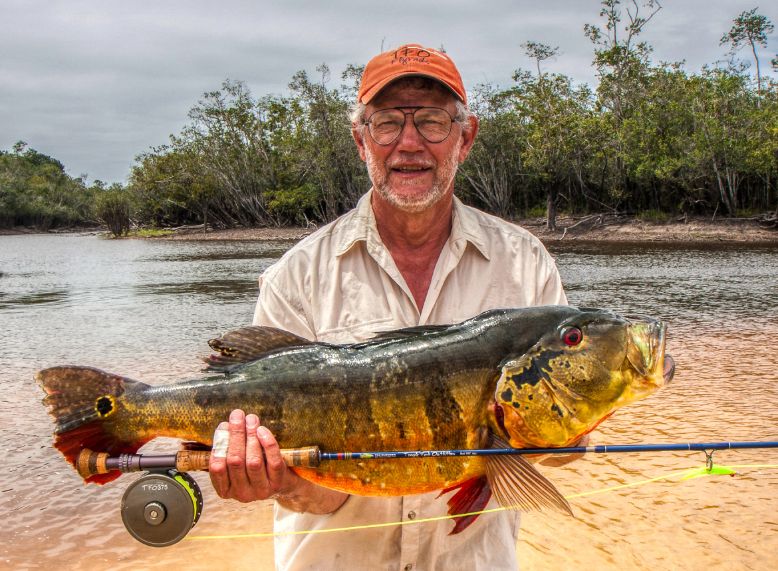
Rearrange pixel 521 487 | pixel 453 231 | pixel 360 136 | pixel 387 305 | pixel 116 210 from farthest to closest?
pixel 116 210 < pixel 360 136 < pixel 453 231 < pixel 387 305 < pixel 521 487

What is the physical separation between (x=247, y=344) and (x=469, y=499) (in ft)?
3.34

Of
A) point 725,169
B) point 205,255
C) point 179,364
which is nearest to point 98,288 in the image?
point 179,364

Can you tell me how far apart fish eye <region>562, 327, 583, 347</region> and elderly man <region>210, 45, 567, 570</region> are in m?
0.64

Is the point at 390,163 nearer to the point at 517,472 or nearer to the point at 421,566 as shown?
the point at 517,472

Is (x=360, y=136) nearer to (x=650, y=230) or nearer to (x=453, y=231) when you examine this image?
(x=453, y=231)

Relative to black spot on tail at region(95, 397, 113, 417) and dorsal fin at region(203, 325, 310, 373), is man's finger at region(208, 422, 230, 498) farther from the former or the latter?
black spot on tail at region(95, 397, 113, 417)

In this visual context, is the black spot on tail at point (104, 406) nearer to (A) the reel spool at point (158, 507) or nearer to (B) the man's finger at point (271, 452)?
(A) the reel spool at point (158, 507)

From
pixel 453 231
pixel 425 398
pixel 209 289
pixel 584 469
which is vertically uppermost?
pixel 453 231

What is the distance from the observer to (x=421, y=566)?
9.07 ft

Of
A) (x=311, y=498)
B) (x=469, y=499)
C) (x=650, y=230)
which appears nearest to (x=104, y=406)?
(x=311, y=498)

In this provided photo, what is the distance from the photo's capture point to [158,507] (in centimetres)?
258

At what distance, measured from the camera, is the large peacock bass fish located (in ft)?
7.59

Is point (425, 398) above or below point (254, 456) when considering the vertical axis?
above

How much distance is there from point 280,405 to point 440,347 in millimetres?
619
